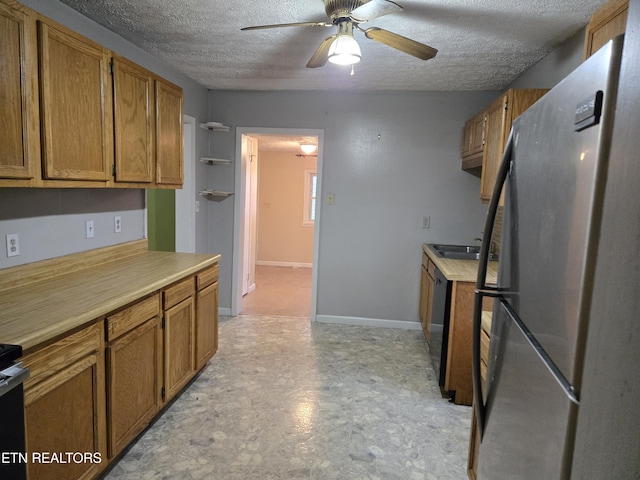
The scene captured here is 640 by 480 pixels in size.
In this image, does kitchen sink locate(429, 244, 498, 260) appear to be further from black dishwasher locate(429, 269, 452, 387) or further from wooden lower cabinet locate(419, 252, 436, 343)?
black dishwasher locate(429, 269, 452, 387)

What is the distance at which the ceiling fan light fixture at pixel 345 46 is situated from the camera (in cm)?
196

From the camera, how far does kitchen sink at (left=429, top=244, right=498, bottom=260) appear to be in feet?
11.8

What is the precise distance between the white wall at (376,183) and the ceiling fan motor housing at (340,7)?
2099 mm

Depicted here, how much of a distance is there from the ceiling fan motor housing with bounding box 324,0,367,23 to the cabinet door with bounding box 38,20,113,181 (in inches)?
47.5

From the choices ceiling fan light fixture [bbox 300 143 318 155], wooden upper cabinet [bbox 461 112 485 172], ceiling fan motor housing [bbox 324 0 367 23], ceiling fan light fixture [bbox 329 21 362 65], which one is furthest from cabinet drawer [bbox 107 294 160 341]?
ceiling fan light fixture [bbox 300 143 318 155]

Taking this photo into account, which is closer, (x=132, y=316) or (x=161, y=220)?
(x=132, y=316)

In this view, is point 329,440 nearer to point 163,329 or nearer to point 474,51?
point 163,329

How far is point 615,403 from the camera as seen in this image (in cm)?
62

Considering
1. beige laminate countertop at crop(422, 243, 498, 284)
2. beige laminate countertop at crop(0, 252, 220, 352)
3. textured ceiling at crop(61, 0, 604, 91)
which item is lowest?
beige laminate countertop at crop(0, 252, 220, 352)

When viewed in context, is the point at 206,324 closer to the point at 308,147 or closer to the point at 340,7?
the point at 340,7

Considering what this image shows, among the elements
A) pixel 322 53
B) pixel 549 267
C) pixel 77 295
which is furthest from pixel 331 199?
pixel 549 267

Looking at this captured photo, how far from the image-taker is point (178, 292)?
8.02 feet

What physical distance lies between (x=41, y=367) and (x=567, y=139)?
1.73 metres

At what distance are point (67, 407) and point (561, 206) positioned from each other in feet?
5.92
